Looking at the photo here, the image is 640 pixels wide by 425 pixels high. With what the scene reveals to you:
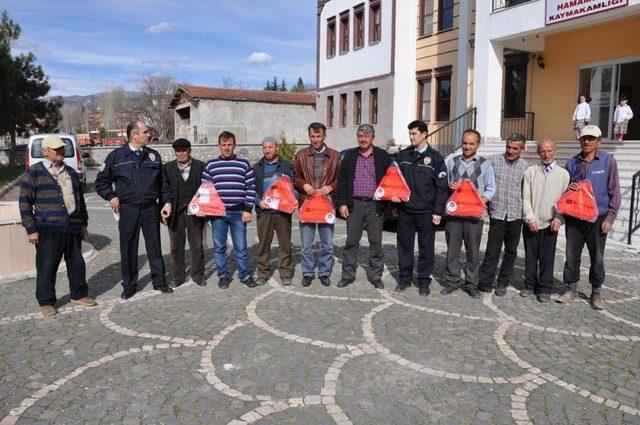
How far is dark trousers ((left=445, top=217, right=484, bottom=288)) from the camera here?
256 inches

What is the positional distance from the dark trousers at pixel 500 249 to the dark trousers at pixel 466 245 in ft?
0.39

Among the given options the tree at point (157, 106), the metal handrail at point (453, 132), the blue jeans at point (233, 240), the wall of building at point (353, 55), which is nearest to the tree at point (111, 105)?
the tree at point (157, 106)

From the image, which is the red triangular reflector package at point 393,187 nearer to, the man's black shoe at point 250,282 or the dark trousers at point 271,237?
the dark trousers at point 271,237

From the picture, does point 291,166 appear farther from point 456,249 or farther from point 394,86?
point 394,86

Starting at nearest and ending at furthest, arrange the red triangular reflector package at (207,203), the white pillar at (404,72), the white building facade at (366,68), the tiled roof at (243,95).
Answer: the red triangular reflector package at (207,203) → the white pillar at (404,72) → the white building facade at (366,68) → the tiled roof at (243,95)

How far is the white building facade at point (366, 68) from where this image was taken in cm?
2248

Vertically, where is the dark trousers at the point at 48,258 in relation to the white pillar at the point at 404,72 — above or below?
below

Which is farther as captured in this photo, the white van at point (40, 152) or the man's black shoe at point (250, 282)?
the white van at point (40, 152)

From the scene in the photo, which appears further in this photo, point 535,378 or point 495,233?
point 495,233

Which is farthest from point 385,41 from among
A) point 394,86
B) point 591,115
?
point 591,115

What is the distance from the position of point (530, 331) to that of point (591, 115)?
13245 mm

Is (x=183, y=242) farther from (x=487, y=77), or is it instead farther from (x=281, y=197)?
(x=487, y=77)

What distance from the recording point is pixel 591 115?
1631 centimetres

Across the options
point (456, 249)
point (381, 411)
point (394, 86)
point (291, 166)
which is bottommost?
point (381, 411)
